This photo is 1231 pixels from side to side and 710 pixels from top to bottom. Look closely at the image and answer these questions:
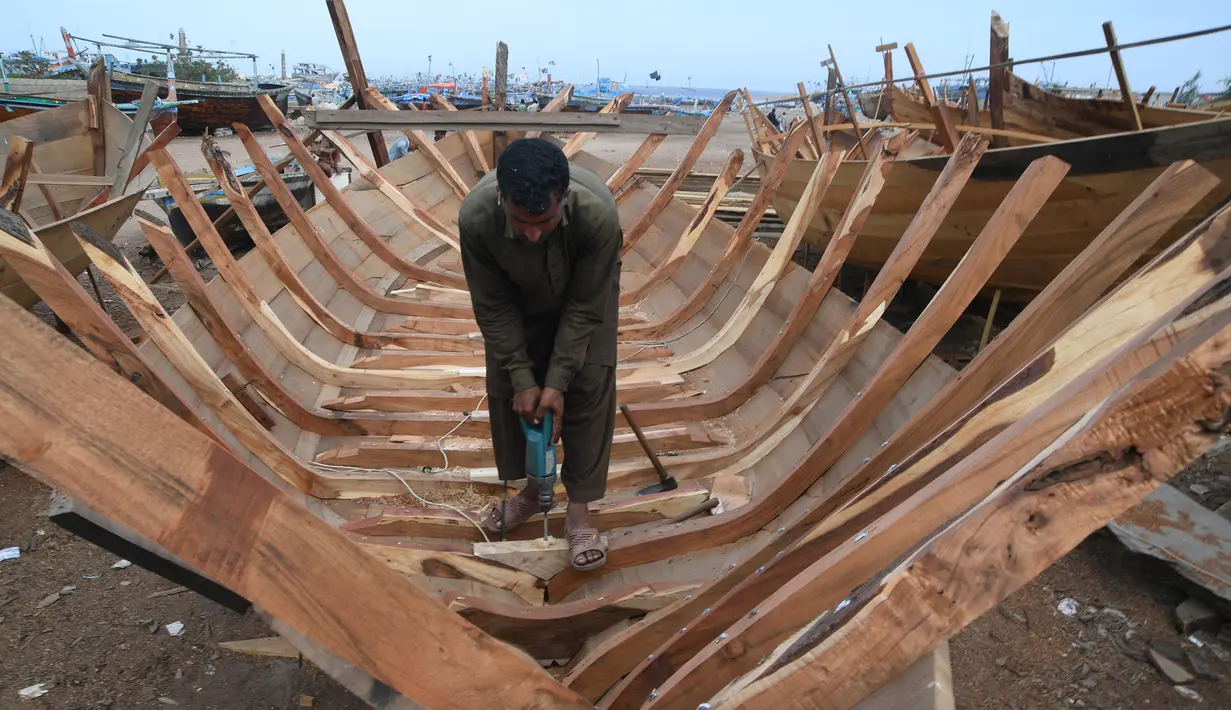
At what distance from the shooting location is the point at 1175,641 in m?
2.84

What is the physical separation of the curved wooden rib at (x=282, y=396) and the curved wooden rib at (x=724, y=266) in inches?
50.8

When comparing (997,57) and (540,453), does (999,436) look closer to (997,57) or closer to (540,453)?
(540,453)

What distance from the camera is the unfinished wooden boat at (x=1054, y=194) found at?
12.7ft

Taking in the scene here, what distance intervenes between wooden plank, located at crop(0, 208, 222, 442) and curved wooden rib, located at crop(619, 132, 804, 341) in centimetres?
308

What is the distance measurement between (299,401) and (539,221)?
1.94 metres

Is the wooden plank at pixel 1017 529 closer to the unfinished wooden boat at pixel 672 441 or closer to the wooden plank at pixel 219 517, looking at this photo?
the unfinished wooden boat at pixel 672 441

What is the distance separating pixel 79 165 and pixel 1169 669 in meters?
8.78

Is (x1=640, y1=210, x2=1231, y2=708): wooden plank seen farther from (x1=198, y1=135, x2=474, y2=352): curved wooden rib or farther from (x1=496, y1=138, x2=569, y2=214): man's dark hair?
(x1=198, y1=135, x2=474, y2=352): curved wooden rib

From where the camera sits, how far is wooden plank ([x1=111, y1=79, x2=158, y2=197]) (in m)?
6.07

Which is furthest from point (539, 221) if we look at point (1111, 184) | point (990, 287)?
point (990, 287)

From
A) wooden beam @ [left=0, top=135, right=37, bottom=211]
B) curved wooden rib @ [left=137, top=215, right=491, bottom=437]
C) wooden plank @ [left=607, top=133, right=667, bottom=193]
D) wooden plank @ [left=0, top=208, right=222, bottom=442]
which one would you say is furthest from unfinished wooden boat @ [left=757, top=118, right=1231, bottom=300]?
wooden beam @ [left=0, top=135, right=37, bottom=211]

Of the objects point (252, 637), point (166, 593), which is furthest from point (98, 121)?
point (252, 637)

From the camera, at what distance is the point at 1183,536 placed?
314 centimetres

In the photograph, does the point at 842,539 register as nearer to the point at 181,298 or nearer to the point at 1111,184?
the point at 1111,184
